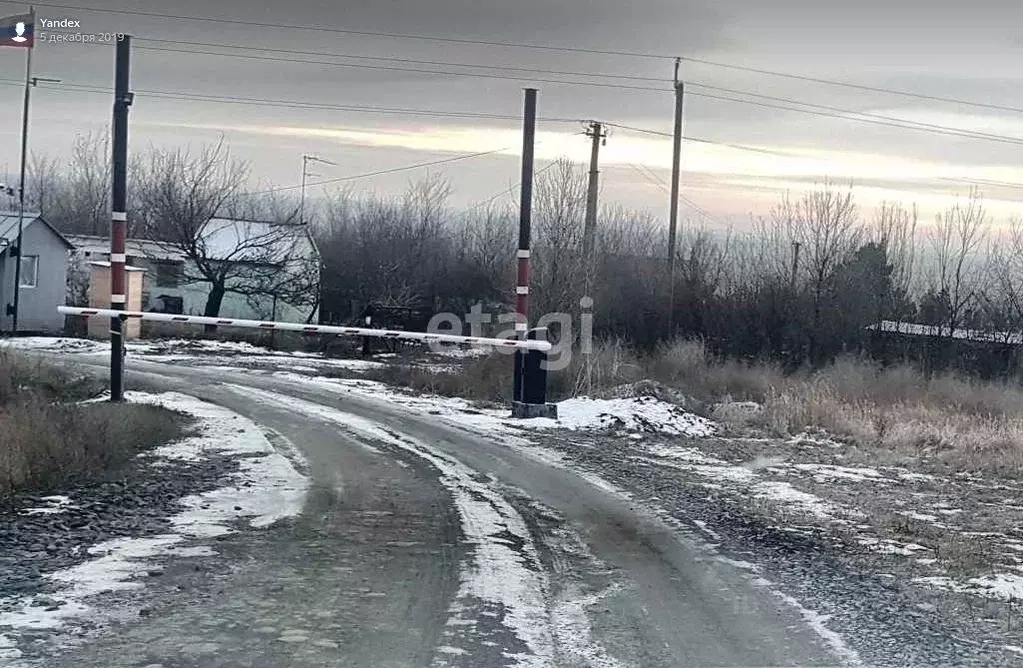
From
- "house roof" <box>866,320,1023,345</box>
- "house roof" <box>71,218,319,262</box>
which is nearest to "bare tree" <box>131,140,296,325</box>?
"house roof" <box>71,218,319,262</box>

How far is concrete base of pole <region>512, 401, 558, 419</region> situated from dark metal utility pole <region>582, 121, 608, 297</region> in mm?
9549

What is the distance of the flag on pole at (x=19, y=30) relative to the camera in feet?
68.7

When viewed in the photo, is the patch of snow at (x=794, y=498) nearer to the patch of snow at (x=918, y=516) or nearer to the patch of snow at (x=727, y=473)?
the patch of snow at (x=727, y=473)

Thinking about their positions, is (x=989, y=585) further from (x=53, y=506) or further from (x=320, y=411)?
(x=320, y=411)

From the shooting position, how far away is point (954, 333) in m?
35.8

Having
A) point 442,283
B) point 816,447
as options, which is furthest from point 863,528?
point 442,283

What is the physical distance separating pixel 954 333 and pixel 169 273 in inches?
1294

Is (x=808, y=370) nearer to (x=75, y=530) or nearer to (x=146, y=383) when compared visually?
(x=146, y=383)

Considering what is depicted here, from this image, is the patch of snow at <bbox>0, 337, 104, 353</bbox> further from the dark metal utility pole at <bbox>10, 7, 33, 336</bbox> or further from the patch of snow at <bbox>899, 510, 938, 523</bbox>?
the patch of snow at <bbox>899, 510, 938, 523</bbox>

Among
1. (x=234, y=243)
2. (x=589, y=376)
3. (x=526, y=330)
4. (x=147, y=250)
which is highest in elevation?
(x=234, y=243)

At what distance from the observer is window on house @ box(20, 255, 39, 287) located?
40.6 m

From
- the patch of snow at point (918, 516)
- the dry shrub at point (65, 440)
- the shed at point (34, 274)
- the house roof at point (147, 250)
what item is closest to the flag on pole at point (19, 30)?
the dry shrub at point (65, 440)

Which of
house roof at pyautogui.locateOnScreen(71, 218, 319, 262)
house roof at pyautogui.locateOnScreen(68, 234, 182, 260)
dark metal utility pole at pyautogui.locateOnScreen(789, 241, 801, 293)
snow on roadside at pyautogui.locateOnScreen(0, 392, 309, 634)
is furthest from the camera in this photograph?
house roof at pyautogui.locateOnScreen(68, 234, 182, 260)

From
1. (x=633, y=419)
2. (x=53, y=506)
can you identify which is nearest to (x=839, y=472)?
(x=633, y=419)
